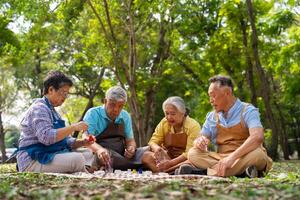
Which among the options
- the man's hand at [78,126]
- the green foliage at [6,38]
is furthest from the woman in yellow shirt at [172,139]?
the green foliage at [6,38]

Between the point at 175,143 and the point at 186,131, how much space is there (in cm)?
28

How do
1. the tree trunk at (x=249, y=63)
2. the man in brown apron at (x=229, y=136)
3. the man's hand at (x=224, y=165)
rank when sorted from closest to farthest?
the man's hand at (x=224, y=165)
the man in brown apron at (x=229, y=136)
the tree trunk at (x=249, y=63)

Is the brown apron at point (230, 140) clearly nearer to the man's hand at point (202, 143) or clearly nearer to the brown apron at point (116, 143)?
the man's hand at point (202, 143)

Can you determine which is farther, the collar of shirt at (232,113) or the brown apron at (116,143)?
the brown apron at (116,143)

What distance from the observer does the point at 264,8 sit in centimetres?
1758

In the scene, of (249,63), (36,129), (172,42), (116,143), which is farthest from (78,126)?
(172,42)

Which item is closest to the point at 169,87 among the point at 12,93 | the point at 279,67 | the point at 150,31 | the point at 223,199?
the point at 150,31

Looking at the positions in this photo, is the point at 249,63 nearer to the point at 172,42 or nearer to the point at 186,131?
the point at 172,42

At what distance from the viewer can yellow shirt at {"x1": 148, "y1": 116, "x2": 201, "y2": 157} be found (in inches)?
292

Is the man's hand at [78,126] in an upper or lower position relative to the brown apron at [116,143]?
upper

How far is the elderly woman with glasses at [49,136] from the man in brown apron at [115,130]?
0.91 meters

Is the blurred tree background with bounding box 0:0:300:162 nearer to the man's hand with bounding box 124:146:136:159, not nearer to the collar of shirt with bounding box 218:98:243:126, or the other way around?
the man's hand with bounding box 124:146:136:159

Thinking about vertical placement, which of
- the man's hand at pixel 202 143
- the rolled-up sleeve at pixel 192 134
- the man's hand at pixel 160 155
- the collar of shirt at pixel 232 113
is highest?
the collar of shirt at pixel 232 113

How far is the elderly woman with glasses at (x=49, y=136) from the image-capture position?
6328 millimetres
